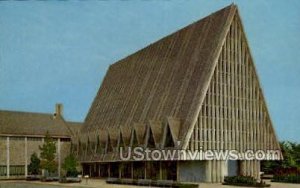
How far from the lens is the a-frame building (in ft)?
209

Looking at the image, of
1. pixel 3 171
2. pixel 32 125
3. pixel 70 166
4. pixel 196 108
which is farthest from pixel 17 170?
pixel 196 108

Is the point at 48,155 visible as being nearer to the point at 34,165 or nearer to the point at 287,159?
the point at 34,165

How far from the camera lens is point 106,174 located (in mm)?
83000

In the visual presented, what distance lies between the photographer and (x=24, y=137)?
92875mm

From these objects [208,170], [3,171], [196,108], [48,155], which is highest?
[196,108]

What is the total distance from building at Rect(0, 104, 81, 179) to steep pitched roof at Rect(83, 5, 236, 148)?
7.72 m

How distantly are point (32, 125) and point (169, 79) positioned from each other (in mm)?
34780

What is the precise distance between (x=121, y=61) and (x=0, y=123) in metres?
24.6

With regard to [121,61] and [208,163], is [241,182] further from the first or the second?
[121,61]

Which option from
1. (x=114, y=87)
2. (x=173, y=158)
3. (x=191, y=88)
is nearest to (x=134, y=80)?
(x=114, y=87)

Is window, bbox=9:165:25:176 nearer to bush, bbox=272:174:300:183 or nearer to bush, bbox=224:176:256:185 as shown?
bush, bbox=224:176:256:185

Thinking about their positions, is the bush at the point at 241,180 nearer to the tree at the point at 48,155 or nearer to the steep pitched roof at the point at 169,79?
the steep pitched roof at the point at 169,79

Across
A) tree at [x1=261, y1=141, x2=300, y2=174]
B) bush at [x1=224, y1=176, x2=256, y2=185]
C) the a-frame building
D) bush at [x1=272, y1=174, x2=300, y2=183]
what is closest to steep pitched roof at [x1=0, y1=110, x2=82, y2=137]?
the a-frame building

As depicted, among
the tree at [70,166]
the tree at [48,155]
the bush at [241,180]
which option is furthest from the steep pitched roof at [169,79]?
the tree at [48,155]
